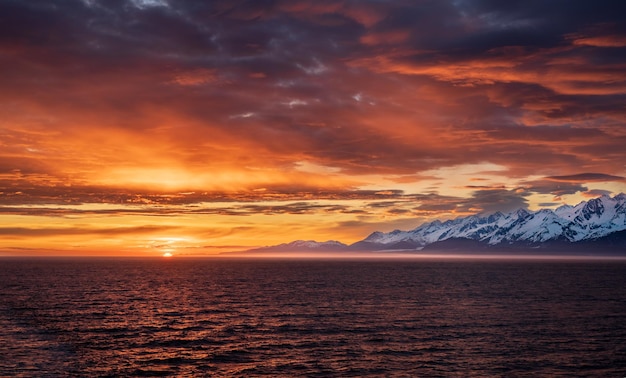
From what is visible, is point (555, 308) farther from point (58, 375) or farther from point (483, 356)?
point (58, 375)

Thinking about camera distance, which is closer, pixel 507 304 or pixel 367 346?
pixel 367 346

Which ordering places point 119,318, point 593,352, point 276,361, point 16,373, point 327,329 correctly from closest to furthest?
1. point 16,373
2. point 276,361
3. point 593,352
4. point 327,329
5. point 119,318

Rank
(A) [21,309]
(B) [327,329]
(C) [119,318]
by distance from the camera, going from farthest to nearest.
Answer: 1. (A) [21,309]
2. (C) [119,318]
3. (B) [327,329]

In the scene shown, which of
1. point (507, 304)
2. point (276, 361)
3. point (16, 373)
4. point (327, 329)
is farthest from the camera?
point (507, 304)

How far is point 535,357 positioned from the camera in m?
57.5

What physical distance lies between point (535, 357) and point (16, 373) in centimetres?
4736

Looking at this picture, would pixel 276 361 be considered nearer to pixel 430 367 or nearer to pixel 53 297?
pixel 430 367

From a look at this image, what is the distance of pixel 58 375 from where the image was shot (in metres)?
50.5

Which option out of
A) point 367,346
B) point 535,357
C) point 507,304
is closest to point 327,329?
point 367,346

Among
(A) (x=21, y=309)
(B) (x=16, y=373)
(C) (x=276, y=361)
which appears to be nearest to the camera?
(B) (x=16, y=373)

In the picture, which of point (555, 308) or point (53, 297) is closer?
point (555, 308)

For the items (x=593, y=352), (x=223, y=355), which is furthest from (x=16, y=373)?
(x=593, y=352)

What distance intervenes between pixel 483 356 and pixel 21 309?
7403 centimetres

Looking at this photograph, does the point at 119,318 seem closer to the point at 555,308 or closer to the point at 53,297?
the point at 53,297
